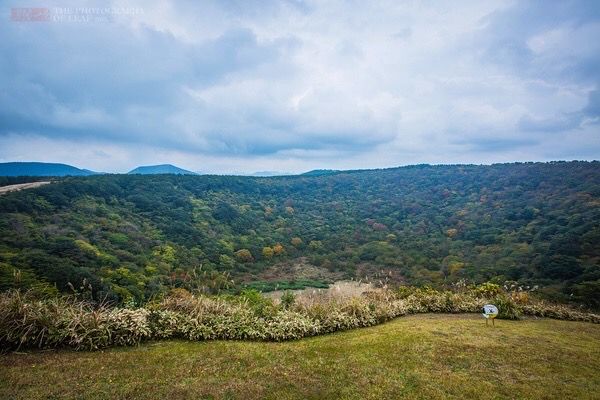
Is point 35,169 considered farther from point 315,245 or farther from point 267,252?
point 315,245

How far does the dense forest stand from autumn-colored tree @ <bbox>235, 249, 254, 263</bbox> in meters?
0.14

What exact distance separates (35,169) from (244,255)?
268 ft

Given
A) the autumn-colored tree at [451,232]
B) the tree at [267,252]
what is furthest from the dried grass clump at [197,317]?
the autumn-colored tree at [451,232]

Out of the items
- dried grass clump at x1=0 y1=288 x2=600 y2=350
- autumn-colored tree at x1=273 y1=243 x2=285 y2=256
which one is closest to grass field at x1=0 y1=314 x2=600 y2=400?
dried grass clump at x1=0 y1=288 x2=600 y2=350

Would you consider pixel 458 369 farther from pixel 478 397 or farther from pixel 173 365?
pixel 173 365

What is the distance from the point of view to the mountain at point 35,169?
260 feet

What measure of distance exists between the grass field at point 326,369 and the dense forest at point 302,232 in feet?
11.5

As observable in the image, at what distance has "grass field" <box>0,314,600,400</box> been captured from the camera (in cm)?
493

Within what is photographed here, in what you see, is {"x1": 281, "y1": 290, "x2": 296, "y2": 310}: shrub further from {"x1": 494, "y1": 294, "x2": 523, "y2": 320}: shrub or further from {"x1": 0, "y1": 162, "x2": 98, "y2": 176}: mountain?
{"x1": 0, "y1": 162, "x2": 98, "y2": 176}: mountain

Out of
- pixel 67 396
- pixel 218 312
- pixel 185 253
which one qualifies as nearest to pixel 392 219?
pixel 185 253

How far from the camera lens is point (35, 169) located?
8856 centimetres

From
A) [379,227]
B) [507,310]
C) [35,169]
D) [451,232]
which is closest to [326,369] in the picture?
[507,310]

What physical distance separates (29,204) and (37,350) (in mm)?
27792

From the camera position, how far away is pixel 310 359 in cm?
624
